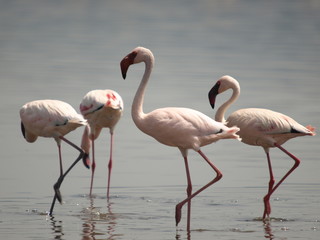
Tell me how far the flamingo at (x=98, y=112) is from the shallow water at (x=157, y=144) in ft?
1.05

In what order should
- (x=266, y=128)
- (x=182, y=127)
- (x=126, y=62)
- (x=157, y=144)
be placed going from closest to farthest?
1. (x=182, y=127)
2. (x=126, y=62)
3. (x=266, y=128)
4. (x=157, y=144)

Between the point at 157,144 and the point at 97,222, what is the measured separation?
12.6 feet

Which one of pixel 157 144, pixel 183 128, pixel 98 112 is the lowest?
pixel 157 144

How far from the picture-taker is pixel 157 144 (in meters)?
11.6

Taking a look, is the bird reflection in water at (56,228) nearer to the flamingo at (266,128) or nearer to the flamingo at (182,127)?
the flamingo at (182,127)

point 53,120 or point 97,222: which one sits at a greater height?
point 53,120

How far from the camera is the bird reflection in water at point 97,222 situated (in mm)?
7332

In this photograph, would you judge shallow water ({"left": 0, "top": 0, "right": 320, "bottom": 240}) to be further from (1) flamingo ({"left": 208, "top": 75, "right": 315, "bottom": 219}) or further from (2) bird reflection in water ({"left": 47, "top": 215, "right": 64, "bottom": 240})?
(1) flamingo ({"left": 208, "top": 75, "right": 315, "bottom": 219})

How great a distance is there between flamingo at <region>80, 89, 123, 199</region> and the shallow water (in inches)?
12.7

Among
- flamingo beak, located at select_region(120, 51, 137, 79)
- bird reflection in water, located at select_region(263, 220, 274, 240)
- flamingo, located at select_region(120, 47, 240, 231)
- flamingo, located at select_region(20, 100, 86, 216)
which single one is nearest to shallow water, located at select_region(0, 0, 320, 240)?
bird reflection in water, located at select_region(263, 220, 274, 240)

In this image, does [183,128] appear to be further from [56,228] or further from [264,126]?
[56,228]

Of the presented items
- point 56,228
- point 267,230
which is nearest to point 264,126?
point 267,230

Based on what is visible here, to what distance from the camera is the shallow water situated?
7875 mm

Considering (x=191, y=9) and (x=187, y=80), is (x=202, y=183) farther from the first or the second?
(x=191, y=9)
